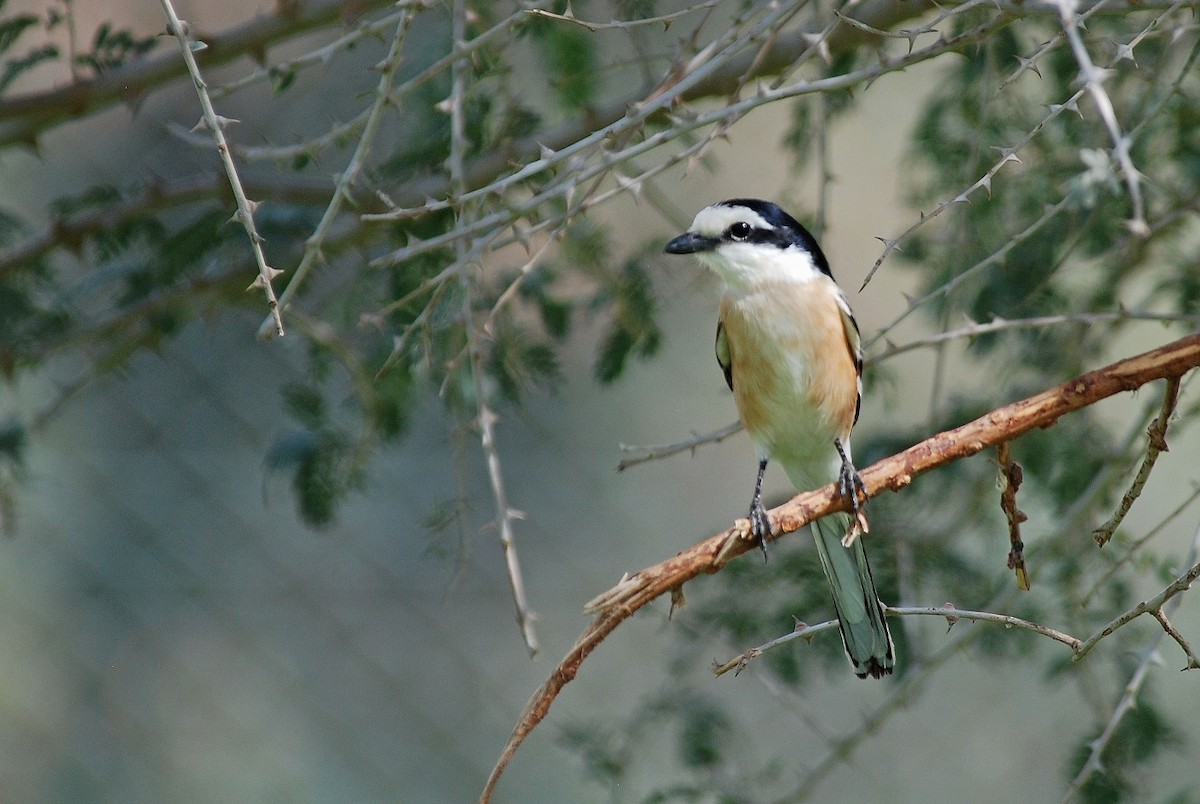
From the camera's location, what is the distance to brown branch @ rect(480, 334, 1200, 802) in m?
1.97

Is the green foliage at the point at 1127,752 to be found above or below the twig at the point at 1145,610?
below

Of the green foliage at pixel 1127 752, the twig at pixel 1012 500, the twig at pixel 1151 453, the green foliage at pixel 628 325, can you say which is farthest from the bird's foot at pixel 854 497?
the green foliage at pixel 1127 752

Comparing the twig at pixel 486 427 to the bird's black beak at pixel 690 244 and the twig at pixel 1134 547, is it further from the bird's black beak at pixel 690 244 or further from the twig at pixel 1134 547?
the twig at pixel 1134 547

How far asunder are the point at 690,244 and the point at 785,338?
37cm

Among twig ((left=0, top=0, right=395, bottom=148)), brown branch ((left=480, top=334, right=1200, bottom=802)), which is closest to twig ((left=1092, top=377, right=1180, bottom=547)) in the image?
brown branch ((left=480, top=334, right=1200, bottom=802))

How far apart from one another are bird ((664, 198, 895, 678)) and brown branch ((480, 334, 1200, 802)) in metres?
1.10

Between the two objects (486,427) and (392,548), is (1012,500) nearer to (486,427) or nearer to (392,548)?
(486,427)

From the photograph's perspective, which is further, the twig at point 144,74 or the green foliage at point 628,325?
the twig at point 144,74

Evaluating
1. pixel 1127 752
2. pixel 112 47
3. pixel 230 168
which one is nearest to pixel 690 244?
pixel 230 168

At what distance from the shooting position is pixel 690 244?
3227 millimetres

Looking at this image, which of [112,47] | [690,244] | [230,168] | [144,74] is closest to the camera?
[230,168]

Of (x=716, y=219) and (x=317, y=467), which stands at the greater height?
(x=716, y=219)

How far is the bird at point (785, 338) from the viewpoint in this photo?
130 inches

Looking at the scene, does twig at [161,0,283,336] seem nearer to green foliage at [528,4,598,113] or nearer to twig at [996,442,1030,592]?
twig at [996,442,1030,592]
